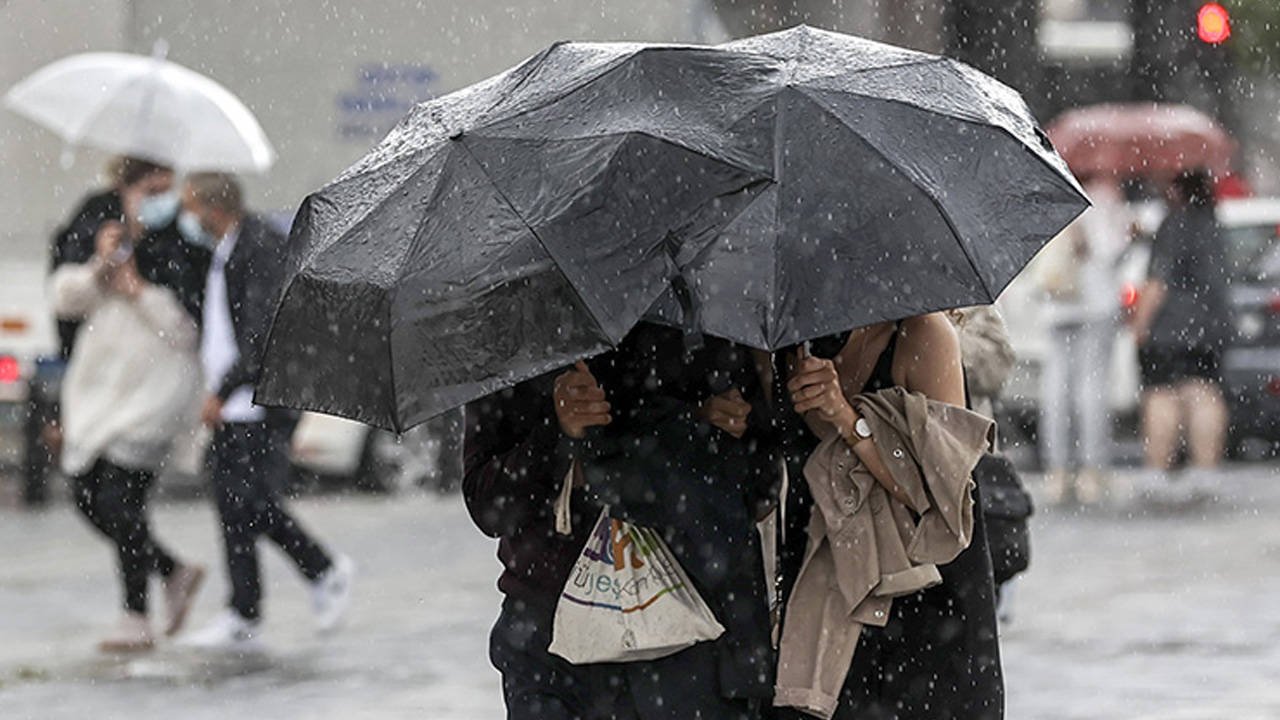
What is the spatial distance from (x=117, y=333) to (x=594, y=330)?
19.3 ft

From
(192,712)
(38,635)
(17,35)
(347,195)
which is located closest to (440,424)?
(17,35)

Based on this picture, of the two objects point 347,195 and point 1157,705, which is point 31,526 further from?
point 347,195

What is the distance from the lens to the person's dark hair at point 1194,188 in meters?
13.6

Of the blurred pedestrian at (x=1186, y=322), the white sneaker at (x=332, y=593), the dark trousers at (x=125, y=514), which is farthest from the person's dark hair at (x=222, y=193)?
the blurred pedestrian at (x=1186, y=322)

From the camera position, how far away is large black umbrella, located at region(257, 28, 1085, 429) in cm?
405

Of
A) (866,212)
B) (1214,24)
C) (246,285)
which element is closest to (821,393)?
(866,212)

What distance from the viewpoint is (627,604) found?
4.43 m

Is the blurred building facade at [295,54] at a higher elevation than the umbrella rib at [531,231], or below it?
higher

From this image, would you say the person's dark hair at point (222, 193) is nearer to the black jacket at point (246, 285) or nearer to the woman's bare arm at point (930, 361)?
the black jacket at point (246, 285)

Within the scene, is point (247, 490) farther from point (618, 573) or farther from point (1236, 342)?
point (1236, 342)

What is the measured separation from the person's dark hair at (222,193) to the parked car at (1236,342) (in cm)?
639

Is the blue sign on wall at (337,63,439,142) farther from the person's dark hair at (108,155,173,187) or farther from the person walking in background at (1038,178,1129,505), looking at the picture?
the person's dark hair at (108,155,173,187)

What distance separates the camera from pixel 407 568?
12031 mm

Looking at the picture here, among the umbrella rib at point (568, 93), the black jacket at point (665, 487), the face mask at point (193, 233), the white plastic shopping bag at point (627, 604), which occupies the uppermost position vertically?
the face mask at point (193, 233)
